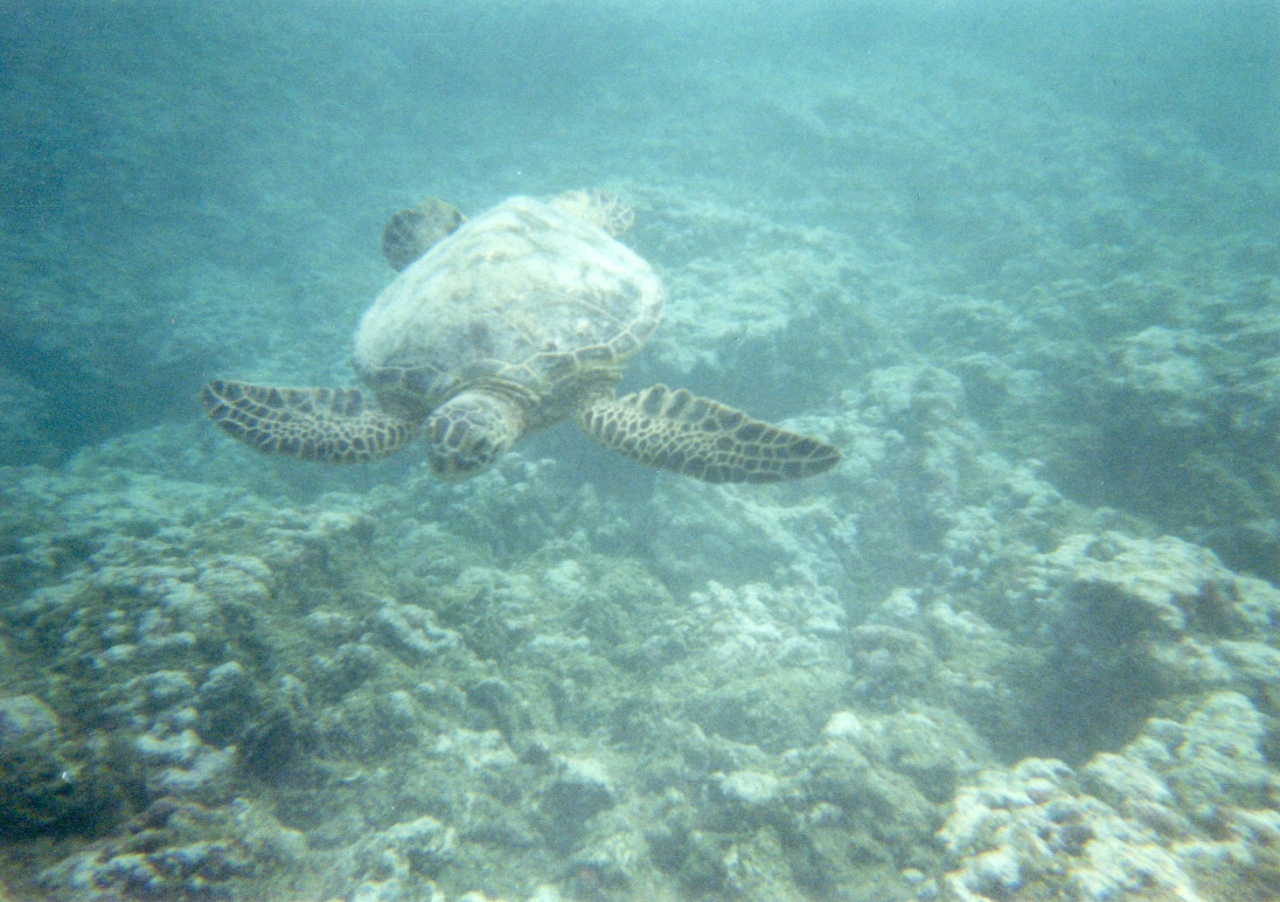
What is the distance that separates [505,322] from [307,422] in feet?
6.48

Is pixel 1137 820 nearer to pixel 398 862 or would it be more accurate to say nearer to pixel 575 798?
pixel 575 798

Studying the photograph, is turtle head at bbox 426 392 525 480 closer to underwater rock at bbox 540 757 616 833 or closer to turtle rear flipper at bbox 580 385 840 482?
turtle rear flipper at bbox 580 385 840 482

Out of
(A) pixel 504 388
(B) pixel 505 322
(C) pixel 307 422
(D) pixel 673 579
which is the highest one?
(B) pixel 505 322

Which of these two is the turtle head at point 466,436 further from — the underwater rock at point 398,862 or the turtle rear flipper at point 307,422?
the underwater rock at point 398,862

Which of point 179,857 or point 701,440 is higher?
point 701,440

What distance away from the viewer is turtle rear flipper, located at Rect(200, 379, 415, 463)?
434 cm

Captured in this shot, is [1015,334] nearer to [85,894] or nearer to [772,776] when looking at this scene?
[772,776]

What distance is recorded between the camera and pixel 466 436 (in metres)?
3.61

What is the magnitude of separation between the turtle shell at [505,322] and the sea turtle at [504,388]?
1 cm

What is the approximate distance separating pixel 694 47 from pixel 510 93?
870 cm

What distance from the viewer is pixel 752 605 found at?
16.0ft

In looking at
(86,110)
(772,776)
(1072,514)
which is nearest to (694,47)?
(86,110)

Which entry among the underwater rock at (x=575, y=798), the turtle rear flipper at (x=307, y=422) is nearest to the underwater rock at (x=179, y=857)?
the underwater rock at (x=575, y=798)

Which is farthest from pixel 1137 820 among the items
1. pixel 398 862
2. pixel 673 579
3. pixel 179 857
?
pixel 179 857
